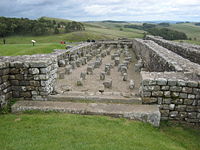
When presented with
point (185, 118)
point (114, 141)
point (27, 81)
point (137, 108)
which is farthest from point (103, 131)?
point (27, 81)

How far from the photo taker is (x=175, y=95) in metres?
6.23

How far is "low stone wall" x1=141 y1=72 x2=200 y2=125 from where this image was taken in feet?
20.1

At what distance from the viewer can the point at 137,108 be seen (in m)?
6.45

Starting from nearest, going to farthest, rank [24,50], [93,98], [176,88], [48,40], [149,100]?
[176,88], [149,100], [93,98], [24,50], [48,40]

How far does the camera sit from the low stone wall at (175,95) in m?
6.12

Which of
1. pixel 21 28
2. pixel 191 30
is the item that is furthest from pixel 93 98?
pixel 191 30

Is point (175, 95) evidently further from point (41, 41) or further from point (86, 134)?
point (41, 41)

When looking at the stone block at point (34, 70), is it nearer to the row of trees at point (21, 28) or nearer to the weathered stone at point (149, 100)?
the weathered stone at point (149, 100)

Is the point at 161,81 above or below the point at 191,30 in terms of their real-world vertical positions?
below

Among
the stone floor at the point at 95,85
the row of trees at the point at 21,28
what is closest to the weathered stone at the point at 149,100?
the stone floor at the point at 95,85

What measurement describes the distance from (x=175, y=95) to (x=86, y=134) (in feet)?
11.5

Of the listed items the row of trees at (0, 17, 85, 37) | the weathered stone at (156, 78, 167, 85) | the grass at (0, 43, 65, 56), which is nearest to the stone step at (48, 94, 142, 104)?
the weathered stone at (156, 78, 167, 85)

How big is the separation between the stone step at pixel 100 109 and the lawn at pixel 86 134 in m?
0.27

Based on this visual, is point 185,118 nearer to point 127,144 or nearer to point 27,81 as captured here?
point 127,144
